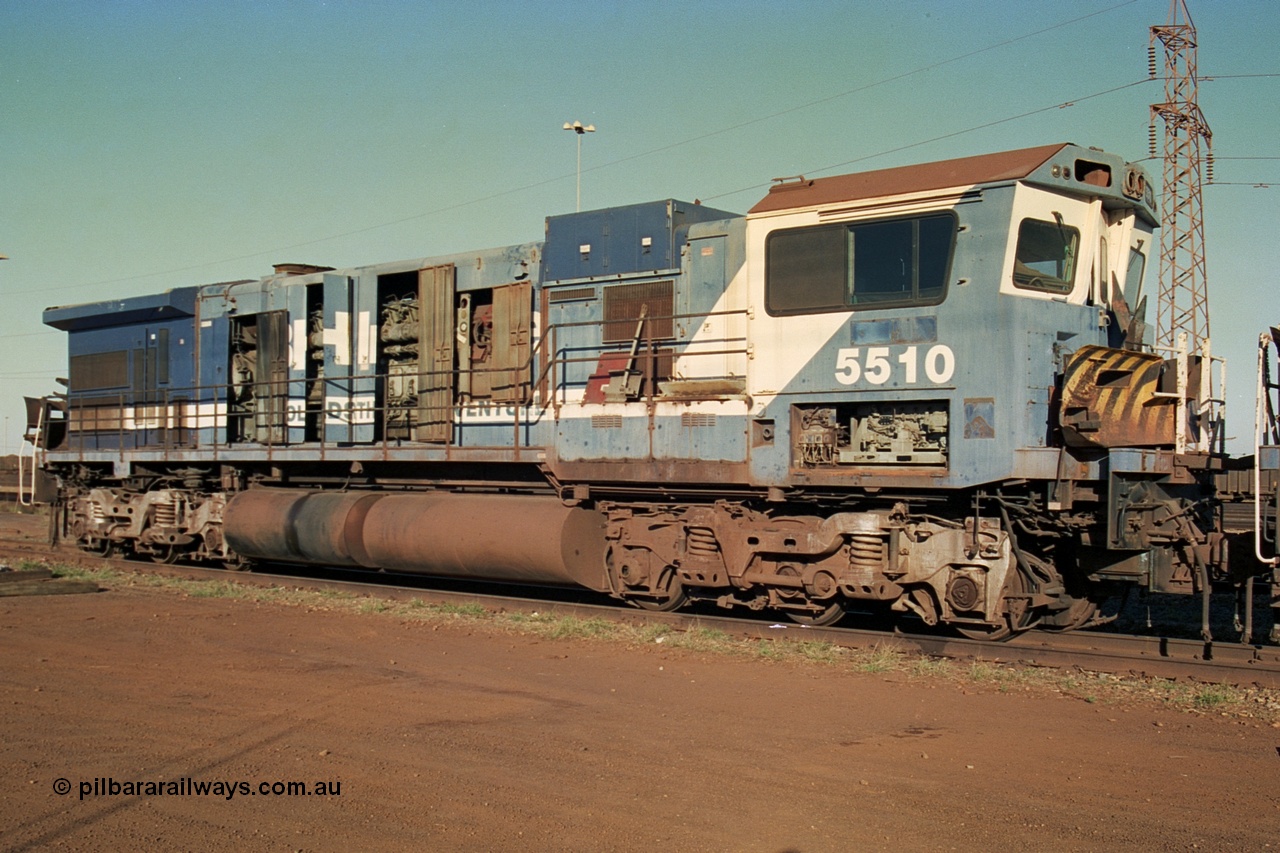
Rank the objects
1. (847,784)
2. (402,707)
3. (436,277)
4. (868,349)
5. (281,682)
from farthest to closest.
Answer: (436,277), (868,349), (281,682), (402,707), (847,784)

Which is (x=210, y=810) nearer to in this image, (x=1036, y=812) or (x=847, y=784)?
(x=847, y=784)

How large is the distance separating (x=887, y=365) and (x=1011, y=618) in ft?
8.40

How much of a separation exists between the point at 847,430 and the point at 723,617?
250cm

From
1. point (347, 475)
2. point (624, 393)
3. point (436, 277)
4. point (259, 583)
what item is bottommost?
point (259, 583)

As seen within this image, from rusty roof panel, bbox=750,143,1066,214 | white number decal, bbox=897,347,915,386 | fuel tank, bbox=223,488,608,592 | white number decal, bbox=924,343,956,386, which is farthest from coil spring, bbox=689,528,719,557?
rusty roof panel, bbox=750,143,1066,214

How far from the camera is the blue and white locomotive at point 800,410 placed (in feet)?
31.2

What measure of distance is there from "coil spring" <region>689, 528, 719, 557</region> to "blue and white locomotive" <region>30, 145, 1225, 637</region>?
0.02 metres

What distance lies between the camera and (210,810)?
18.3 feet

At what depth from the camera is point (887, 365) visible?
393 inches

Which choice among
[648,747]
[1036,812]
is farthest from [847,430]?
[1036,812]

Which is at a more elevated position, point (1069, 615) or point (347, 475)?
point (347, 475)

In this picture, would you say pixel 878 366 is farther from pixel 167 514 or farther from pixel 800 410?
pixel 167 514

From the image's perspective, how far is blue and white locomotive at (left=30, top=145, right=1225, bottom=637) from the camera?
9.51 metres

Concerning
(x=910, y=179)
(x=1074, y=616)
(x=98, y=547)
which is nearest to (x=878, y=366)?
(x=910, y=179)
